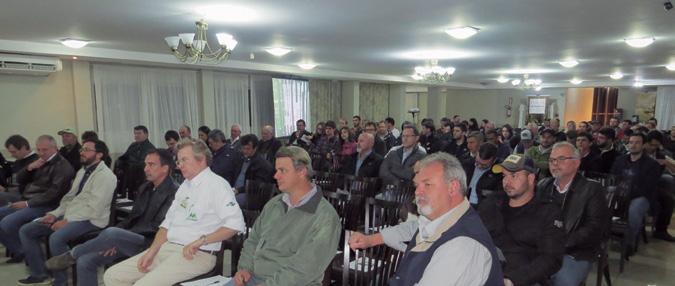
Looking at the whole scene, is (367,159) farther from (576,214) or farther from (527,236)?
(527,236)

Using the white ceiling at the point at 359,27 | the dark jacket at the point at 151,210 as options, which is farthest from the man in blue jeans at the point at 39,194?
the white ceiling at the point at 359,27

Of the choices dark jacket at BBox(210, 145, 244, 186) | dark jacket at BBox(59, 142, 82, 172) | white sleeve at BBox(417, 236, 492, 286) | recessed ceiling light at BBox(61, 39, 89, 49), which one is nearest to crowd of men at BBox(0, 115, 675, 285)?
white sleeve at BBox(417, 236, 492, 286)

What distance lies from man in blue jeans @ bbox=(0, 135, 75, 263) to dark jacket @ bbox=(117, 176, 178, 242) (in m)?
1.10

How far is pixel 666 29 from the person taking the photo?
443 centimetres

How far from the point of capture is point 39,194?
3.67m

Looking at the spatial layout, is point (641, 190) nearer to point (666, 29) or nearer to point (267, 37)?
point (666, 29)

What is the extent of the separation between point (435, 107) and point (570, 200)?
1269cm

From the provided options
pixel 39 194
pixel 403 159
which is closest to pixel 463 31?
pixel 403 159

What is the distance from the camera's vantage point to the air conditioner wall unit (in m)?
5.55

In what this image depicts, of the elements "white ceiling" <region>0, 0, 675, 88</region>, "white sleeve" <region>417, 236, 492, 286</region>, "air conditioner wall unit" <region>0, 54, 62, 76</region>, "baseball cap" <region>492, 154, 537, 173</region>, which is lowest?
"white sleeve" <region>417, 236, 492, 286</region>

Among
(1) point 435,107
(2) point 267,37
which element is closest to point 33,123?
(2) point 267,37

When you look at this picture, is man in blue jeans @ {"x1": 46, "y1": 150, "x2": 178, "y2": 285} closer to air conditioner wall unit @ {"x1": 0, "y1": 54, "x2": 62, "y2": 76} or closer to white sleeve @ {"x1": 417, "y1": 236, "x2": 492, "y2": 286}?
white sleeve @ {"x1": 417, "y1": 236, "x2": 492, "y2": 286}

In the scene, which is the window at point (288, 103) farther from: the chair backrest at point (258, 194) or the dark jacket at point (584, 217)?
A: the dark jacket at point (584, 217)

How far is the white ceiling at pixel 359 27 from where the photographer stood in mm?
3445
